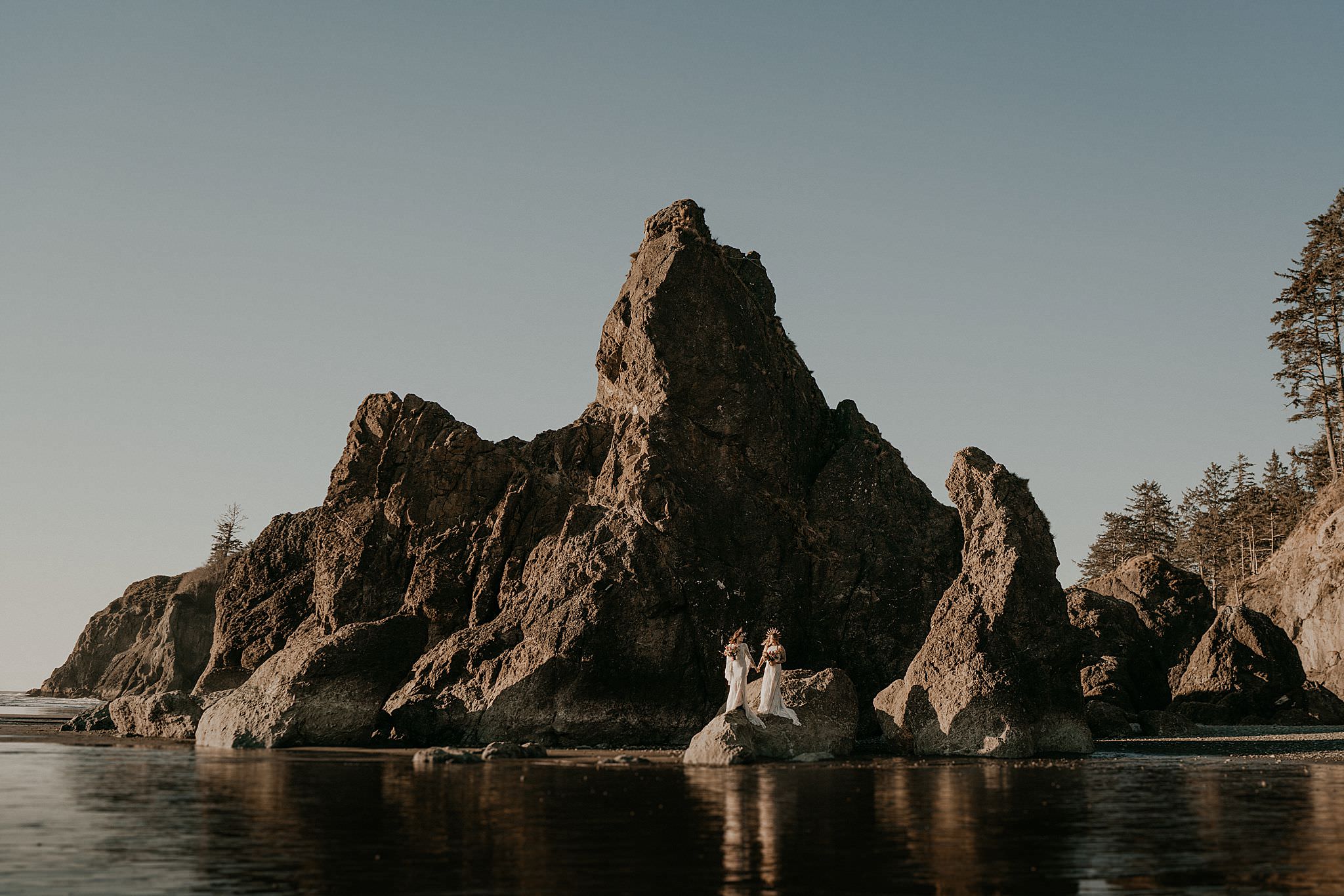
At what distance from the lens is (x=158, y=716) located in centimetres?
4525

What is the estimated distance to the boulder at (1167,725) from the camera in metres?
42.8

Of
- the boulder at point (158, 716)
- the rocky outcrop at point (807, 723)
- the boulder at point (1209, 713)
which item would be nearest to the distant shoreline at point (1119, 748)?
the boulder at point (158, 716)

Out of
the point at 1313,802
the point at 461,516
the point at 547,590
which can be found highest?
the point at 461,516

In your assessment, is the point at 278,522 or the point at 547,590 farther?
the point at 278,522

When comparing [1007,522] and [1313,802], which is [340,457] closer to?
[1007,522]

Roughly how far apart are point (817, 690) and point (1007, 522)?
8588 mm

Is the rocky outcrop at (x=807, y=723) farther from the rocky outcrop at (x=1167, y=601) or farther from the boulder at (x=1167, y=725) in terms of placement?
the rocky outcrop at (x=1167, y=601)

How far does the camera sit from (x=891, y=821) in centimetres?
1831

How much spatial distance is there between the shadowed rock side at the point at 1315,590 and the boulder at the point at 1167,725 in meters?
23.2

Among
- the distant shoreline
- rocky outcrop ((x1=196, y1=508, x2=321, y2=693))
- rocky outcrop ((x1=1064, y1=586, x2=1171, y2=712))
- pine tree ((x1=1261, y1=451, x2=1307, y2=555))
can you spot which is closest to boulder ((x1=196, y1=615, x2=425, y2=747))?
the distant shoreline

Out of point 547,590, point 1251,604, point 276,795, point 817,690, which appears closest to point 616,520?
point 547,590

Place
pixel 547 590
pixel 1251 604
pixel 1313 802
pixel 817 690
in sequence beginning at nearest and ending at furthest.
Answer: pixel 1313 802 < pixel 817 690 < pixel 547 590 < pixel 1251 604

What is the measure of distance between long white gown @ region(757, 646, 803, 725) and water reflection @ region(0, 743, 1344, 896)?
18.5 feet

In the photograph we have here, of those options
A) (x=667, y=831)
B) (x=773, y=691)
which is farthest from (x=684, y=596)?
(x=667, y=831)
